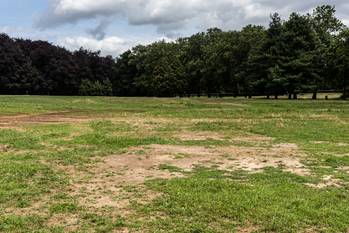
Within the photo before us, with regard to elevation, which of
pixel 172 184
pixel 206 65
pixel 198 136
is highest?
pixel 206 65

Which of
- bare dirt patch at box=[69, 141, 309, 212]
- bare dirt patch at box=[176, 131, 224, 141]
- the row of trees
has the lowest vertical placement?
bare dirt patch at box=[176, 131, 224, 141]

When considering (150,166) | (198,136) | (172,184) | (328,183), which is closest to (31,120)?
(198,136)

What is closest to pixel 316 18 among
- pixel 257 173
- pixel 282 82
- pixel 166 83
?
pixel 282 82

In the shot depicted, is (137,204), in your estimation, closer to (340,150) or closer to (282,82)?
(340,150)

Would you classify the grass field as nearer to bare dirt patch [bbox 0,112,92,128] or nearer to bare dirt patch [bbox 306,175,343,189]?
bare dirt patch [bbox 306,175,343,189]

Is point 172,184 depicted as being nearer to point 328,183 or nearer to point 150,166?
point 150,166

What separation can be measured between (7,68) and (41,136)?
91366mm

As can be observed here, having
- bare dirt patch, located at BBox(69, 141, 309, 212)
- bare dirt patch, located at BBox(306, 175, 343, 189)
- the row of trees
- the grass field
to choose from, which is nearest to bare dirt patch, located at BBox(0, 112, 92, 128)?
the grass field

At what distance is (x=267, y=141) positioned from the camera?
20031 millimetres

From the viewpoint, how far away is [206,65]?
9875cm

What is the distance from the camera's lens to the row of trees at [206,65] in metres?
72.9

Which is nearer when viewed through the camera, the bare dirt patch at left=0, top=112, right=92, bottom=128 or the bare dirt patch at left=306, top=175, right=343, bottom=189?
the bare dirt patch at left=306, top=175, right=343, bottom=189

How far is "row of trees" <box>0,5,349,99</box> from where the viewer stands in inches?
2872

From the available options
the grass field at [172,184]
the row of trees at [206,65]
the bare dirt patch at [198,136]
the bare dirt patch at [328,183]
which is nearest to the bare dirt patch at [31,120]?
the grass field at [172,184]
